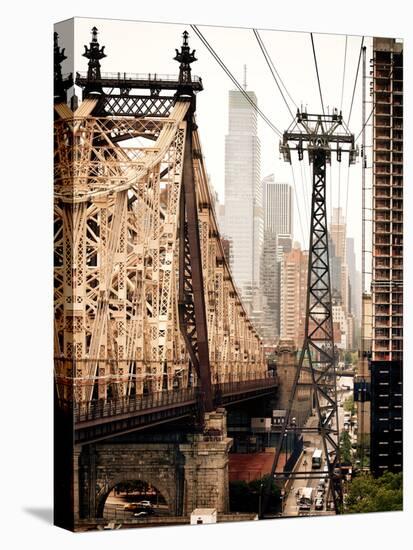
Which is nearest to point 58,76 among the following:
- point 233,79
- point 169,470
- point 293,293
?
point 233,79

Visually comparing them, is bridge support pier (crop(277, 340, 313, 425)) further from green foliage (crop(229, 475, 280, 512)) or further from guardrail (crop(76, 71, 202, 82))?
guardrail (crop(76, 71, 202, 82))

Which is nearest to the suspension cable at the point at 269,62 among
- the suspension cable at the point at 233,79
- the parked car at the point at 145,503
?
the suspension cable at the point at 233,79

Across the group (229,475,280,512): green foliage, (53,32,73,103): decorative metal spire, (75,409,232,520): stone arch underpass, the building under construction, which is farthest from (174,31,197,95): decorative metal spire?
(229,475,280,512): green foliage

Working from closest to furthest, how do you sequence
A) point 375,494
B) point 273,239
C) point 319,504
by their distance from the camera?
1. point 273,239
2. point 319,504
3. point 375,494

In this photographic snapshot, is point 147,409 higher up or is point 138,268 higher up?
point 138,268

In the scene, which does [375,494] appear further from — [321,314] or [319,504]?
[321,314]

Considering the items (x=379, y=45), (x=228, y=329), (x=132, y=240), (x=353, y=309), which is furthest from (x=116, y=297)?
(x=379, y=45)
